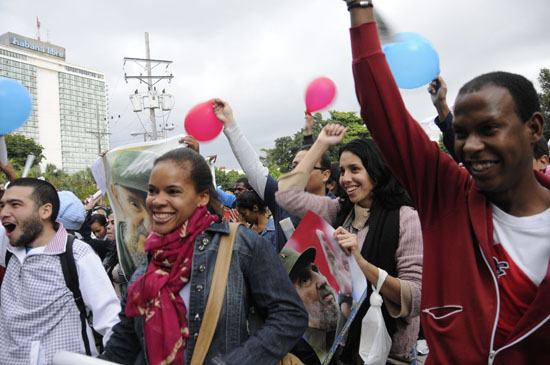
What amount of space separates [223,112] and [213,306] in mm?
1712

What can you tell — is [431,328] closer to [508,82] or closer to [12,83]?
[508,82]

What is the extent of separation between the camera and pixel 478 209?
1.27 meters

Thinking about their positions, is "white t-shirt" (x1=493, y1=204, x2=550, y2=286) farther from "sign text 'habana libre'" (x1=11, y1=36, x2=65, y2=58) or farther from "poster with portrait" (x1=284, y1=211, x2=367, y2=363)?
"sign text 'habana libre'" (x1=11, y1=36, x2=65, y2=58)

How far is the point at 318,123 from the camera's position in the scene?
36844mm

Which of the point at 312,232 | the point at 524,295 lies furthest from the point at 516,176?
the point at 312,232

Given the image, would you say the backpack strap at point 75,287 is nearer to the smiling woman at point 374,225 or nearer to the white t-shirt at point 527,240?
the smiling woman at point 374,225

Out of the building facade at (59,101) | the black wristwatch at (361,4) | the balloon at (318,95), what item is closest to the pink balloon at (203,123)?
the balloon at (318,95)

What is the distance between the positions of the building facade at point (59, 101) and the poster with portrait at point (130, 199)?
68315 mm

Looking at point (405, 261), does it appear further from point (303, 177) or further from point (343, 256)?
point (303, 177)

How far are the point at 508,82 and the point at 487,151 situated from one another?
0.74 feet

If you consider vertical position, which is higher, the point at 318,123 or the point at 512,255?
the point at 318,123

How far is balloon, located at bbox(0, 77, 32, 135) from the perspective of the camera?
11.4ft

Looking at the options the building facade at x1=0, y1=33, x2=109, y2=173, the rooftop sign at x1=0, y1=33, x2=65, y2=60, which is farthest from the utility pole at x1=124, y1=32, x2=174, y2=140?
the rooftop sign at x1=0, y1=33, x2=65, y2=60

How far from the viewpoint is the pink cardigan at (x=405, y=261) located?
6.46 feet
